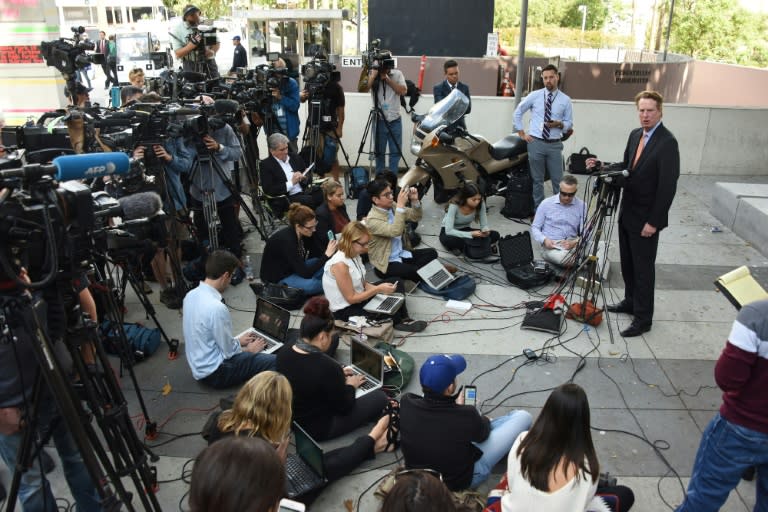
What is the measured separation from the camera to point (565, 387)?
10.2 ft

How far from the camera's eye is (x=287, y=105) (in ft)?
32.0

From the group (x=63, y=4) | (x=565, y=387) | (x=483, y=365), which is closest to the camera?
(x=565, y=387)

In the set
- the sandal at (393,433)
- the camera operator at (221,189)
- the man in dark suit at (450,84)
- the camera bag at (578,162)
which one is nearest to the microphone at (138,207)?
the sandal at (393,433)

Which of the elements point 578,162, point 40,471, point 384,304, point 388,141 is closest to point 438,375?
point 40,471

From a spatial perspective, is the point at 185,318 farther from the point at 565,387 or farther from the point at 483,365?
the point at 565,387

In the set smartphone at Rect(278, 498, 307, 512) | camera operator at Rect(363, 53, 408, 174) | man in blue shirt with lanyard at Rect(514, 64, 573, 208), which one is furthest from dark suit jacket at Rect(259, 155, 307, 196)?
smartphone at Rect(278, 498, 307, 512)

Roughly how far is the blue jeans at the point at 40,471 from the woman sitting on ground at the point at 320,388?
1.27 metres

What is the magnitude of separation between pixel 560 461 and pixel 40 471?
8.93 feet

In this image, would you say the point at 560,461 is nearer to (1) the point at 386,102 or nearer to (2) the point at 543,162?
(2) the point at 543,162

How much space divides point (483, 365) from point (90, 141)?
155 inches

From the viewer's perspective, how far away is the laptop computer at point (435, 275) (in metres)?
6.67

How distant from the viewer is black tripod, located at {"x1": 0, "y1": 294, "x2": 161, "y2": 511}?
2.75 m

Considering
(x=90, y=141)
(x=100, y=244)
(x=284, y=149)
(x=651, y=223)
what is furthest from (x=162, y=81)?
(x=651, y=223)

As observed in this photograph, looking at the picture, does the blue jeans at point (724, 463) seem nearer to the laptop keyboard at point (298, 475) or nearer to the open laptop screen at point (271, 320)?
the laptop keyboard at point (298, 475)
